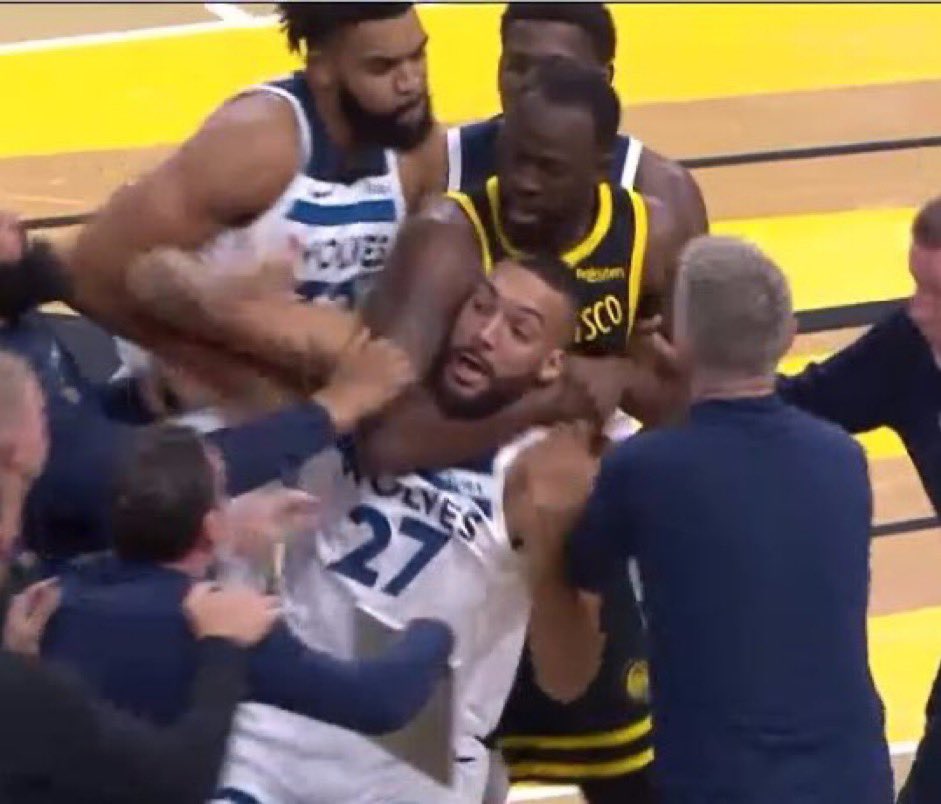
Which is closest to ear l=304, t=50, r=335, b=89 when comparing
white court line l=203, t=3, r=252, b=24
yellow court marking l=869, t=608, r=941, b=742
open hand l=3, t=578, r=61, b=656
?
open hand l=3, t=578, r=61, b=656

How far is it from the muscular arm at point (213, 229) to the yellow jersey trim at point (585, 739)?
87 cm

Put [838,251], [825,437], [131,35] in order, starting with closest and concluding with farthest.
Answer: [825,437]
[838,251]
[131,35]

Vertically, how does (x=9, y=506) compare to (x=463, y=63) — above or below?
above

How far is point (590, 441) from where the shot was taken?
3.95m

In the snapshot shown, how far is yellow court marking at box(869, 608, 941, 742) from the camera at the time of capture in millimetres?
5340

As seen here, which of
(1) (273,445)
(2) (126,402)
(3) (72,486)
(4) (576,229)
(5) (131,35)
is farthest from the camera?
(5) (131,35)

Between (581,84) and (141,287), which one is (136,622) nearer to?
(141,287)

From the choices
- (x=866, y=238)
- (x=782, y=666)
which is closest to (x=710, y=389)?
(x=782, y=666)

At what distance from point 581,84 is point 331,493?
82 centimetres

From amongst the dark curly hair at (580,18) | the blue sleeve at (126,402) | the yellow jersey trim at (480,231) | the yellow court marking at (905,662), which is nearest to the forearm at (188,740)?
the yellow jersey trim at (480,231)

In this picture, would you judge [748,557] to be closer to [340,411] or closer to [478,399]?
[478,399]

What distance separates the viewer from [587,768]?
436cm

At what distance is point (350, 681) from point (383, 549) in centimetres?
61

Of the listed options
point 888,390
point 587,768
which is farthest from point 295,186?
point 587,768
